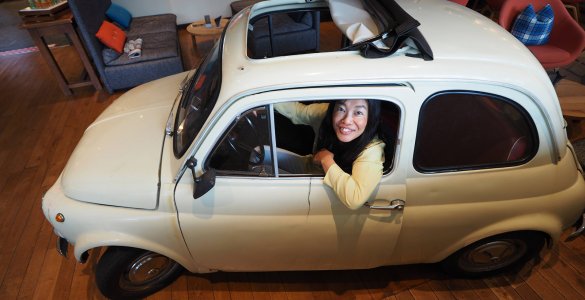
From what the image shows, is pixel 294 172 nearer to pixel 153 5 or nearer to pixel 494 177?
pixel 494 177

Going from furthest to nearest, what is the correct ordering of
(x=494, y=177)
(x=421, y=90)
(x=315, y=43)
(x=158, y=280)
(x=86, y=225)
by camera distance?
(x=315, y=43) < (x=158, y=280) < (x=86, y=225) < (x=494, y=177) < (x=421, y=90)

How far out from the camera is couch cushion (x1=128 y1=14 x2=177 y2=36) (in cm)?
514

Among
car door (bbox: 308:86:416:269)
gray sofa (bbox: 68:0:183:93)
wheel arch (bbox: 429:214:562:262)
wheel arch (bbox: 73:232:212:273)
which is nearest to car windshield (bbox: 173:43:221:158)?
wheel arch (bbox: 73:232:212:273)

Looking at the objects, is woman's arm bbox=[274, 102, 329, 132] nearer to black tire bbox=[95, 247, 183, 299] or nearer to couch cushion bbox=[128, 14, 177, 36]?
black tire bbox=[95, 247, 183, 299]

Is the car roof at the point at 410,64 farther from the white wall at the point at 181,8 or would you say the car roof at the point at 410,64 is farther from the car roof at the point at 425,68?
the white wall at the point at 181,8

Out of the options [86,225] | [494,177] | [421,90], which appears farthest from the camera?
[86,225]

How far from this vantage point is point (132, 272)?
6.33ft

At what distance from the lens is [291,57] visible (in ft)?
4.58

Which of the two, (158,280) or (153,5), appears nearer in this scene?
(158,280)

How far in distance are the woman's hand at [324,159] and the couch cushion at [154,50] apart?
3.51m

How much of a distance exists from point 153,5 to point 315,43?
3818 mm

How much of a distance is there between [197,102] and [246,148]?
0.41 metres

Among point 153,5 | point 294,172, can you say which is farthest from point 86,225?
point 153,5

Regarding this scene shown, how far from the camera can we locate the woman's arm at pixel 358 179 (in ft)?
4.58
